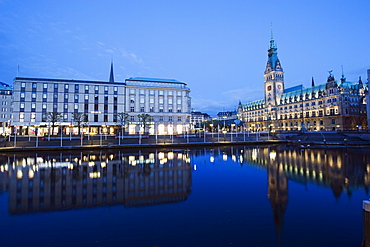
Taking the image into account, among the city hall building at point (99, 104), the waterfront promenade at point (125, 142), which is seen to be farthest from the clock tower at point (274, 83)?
the waterfront promenade at point (125, 142)

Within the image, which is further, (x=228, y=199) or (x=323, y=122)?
(x=323, y=122)

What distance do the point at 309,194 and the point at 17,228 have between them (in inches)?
600

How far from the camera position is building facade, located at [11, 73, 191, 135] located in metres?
79.0

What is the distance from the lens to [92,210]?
1138 centimetres

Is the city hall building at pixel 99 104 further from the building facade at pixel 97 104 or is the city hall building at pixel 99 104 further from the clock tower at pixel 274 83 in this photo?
the clock tower at pixel 274 83

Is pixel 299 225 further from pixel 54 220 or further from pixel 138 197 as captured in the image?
pixel 54 220

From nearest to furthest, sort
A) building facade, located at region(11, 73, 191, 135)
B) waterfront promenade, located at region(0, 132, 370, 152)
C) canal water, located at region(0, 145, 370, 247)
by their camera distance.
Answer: canal water, located at region(0, 145, 370, 247) → waterfront promenade, located at region(0, 132, 370, 152) → building facade, located at region(11, 73, 191, 135)

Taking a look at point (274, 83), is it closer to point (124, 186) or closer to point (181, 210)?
point (124, 186)

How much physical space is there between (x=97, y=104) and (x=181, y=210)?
82.4m

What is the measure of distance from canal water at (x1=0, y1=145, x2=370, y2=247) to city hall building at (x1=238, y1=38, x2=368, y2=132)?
252 feet

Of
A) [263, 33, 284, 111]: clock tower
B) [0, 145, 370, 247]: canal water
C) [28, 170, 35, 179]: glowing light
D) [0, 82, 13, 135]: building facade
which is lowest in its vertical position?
[0, 145, 370, 247]: canal water

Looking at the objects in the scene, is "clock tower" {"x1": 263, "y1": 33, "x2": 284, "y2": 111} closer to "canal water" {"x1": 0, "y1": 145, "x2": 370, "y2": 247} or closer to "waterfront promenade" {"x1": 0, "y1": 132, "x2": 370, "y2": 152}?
"waterfront promenade" {"x1": 0, "y1": 132, "x2": 370, "y2": 152}

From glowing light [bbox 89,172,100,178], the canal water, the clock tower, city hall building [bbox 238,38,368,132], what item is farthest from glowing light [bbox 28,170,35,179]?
the clock tower

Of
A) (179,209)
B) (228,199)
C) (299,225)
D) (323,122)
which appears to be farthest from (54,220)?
(323,122)
